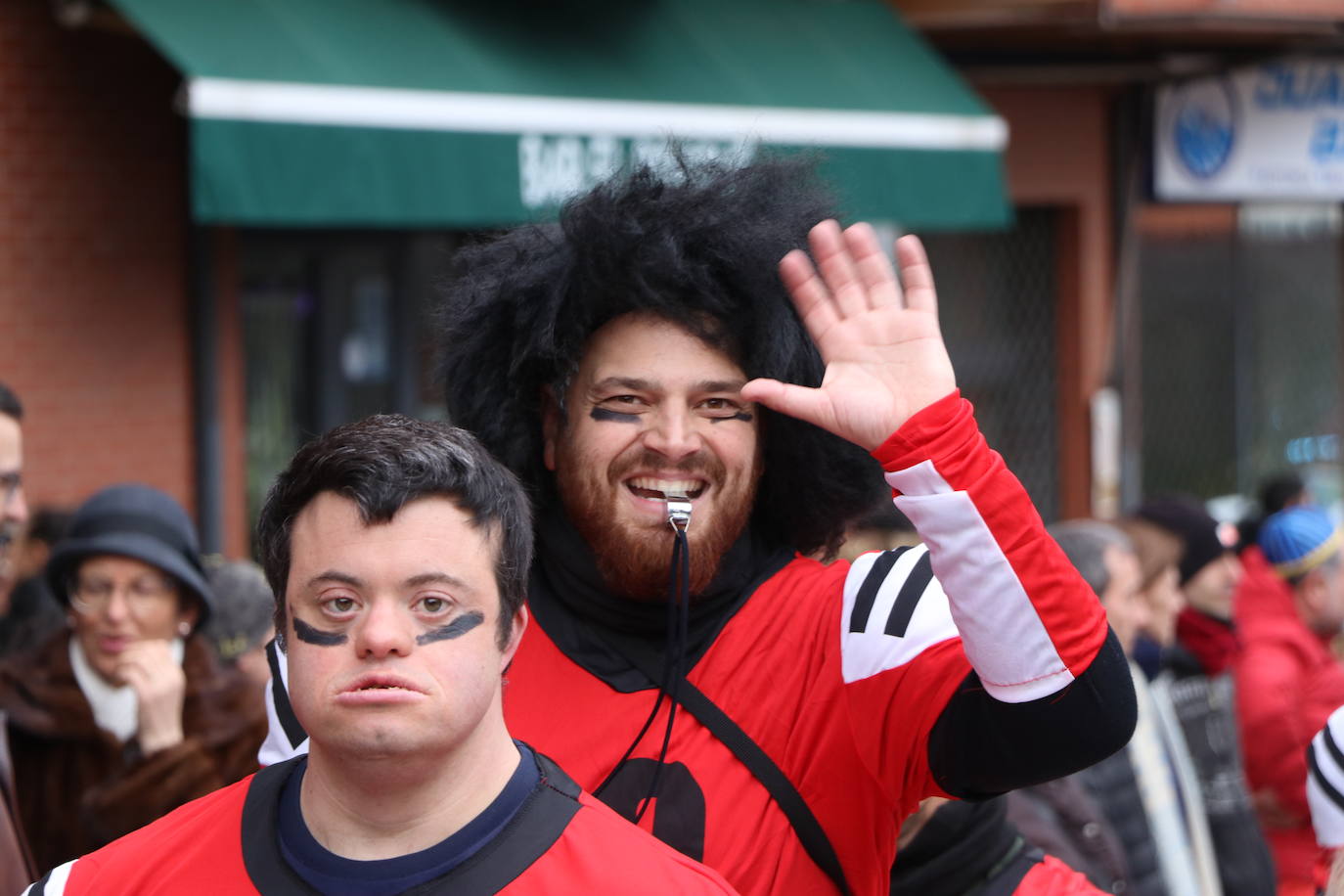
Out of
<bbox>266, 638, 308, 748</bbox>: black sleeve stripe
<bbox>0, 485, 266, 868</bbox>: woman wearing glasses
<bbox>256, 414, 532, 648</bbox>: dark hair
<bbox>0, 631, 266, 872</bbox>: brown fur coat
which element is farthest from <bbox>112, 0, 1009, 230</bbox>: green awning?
<bbox>256, 414, 532, 648</bbox>: dark hair

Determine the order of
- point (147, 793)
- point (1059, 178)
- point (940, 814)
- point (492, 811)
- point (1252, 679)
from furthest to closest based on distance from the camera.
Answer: point (1059, 178)
point (1252, 679)
point (147, 793)
point (940, 814)
point (492, 811)

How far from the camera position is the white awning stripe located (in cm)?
576

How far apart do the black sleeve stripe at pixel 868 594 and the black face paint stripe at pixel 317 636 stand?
814mm

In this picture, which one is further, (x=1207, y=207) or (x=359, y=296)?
(x=1207, y=207)

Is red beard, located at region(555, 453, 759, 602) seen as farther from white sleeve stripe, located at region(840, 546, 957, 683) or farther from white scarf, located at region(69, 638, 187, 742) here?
white scarf, located at region(69, 638, 187, 742)

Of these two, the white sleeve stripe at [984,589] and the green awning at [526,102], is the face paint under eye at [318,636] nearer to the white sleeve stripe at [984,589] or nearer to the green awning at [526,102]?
the white sleeve stripe at [984,589]

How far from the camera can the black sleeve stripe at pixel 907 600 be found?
232 centimetres

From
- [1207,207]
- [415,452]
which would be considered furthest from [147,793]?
[1207,207]

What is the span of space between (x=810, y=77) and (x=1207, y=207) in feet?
12.7

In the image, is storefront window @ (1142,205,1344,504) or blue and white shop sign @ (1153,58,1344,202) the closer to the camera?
blue and white shop sign @ (1153,58,1344,202)

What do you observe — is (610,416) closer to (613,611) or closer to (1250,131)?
(613,611)

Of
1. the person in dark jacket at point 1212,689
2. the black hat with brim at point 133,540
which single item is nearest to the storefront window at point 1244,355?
the person in dark jacket at point 1212,689

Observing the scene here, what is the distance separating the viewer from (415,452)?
77.7 inches

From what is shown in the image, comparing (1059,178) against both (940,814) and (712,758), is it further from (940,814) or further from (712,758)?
(712,758)
